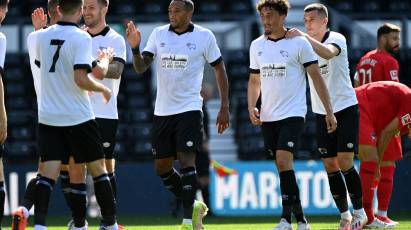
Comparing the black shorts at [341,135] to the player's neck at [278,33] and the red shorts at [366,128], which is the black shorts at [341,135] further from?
the player's neck at [278,33]

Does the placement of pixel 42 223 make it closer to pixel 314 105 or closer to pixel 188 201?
pixel 188 201

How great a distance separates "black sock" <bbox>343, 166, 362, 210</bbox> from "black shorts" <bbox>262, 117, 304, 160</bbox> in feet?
2.90

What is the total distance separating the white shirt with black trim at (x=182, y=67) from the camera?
1079 cm

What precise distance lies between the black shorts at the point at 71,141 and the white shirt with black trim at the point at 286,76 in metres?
2.13

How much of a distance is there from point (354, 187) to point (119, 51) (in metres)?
2.71

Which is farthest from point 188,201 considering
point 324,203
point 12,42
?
point 12,42

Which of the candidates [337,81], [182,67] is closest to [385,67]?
[337,81]

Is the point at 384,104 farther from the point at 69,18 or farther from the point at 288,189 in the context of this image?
the point at 69,18

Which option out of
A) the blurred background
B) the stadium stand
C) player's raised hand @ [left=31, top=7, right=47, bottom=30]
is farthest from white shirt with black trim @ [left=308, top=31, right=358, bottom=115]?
the stadium stand

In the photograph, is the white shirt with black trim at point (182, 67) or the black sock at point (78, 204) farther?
the white shirt with black trim at point (182, 67)

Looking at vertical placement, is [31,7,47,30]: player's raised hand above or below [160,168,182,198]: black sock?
above

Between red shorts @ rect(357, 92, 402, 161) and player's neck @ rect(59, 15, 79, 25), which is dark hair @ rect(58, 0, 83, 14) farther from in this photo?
red shorts @ rect(357, 92, 402, 161)

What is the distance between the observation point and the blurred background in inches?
632

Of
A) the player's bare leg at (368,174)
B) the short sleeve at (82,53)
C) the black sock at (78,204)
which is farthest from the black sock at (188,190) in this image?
the player's bare leg at (368,174)
